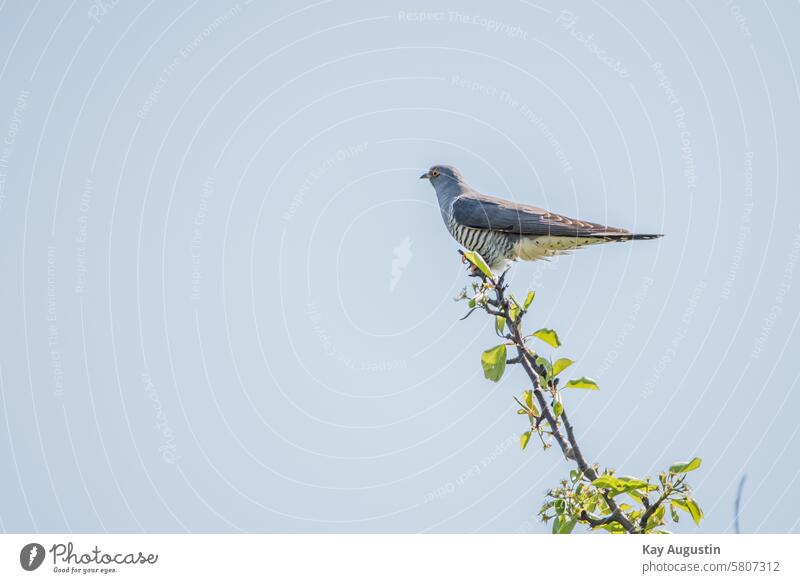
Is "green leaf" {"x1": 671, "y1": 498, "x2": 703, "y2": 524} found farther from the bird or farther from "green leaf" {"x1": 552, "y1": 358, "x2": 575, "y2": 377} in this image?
the bird

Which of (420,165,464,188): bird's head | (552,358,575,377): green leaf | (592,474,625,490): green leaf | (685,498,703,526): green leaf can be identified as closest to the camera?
(592,474,625,490): green leaf

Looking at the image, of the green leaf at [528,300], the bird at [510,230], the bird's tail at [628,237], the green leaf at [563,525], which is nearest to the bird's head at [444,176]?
the bird at [510,230]

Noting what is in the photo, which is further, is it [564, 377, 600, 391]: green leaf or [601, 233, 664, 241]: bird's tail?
[601, 233, 664, 241]: bird's tail

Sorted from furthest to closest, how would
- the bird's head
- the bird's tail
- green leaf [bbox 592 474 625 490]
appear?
the bird's head, the bird's tail, green leaf [bbox 592 474 625 490]

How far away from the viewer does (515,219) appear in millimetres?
10281

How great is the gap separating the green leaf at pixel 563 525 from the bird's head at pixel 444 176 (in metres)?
7.35

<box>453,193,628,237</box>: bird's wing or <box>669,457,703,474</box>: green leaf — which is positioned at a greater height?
<box>453,193,628,237</box>: bird's wing

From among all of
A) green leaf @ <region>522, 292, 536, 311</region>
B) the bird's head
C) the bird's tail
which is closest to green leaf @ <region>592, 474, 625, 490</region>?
green leaf @ <region>522, 292, 536, 311</region>

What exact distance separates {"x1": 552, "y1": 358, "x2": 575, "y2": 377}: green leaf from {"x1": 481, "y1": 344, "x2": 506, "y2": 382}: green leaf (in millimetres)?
295

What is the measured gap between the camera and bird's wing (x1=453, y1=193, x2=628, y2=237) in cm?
953

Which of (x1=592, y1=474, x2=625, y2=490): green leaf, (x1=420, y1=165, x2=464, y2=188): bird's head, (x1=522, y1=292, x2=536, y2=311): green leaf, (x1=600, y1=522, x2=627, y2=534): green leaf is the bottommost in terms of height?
(x1=600, y1=522, x2=627, y2=534): green leaf

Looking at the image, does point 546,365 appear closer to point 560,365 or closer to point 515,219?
point 560,365
